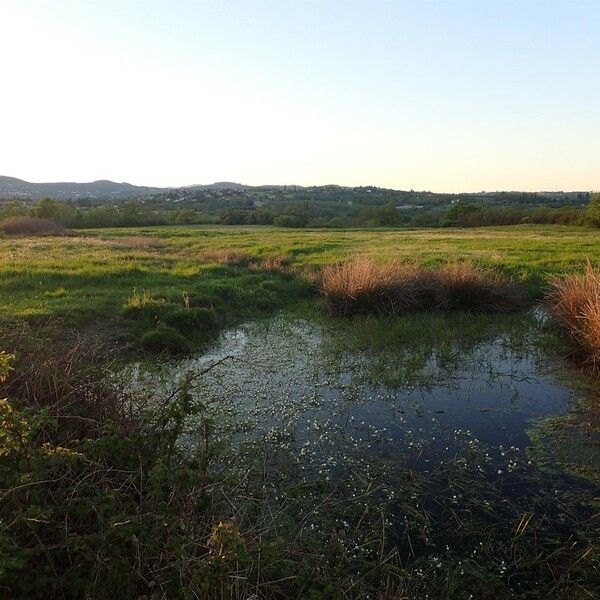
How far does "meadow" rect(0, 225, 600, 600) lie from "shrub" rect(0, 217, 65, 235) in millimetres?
26239

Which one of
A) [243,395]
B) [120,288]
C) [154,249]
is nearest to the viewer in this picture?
[243,395]

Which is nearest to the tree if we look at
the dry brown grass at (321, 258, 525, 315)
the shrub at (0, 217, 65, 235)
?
the dry brown grass at (321, 258, 525, 315)

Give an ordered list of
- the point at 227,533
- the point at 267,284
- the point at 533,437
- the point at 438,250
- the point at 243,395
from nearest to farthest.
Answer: the point at 227,533 < the point at 533,437 < the point at 243,395 < the point at 267,284 < the point at 438,250

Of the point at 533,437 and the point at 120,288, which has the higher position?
the point at 120,288

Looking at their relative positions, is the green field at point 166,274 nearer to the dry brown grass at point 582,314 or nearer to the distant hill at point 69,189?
the dry brown grass at point 582,314

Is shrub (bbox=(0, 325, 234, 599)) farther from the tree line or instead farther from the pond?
the tree line

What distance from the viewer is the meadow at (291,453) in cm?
329

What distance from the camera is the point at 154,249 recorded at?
2553 cm

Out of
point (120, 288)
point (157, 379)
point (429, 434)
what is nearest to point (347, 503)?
point (429, 434)

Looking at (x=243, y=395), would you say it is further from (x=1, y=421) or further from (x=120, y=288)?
(x=120, y=288)

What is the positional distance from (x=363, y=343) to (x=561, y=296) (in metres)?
4.93

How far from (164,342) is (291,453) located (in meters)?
5.50

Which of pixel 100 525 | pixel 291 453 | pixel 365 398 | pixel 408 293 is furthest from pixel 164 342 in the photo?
pixel 100 525

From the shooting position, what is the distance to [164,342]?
35.8ft
